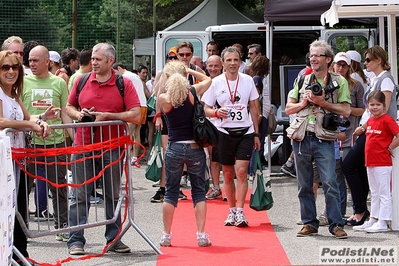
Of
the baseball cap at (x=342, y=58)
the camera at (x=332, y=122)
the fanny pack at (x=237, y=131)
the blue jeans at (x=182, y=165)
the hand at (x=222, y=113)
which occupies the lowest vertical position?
the blue jeans at (x=182, y=165)

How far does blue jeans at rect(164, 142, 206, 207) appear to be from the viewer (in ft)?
28.0

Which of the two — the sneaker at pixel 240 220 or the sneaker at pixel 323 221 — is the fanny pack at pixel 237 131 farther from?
the sneaker at pixel 323 221

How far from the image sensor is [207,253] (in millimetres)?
8391

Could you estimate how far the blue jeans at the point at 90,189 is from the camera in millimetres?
8328

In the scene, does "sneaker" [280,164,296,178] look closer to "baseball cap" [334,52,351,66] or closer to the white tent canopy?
the white tent canopy

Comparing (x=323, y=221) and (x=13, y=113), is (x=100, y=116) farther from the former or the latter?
(x=323, y=221)

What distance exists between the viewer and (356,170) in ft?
32.2

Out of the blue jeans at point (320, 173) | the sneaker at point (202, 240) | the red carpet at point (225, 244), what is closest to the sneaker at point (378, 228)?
the blue jeans at point (320, 173)

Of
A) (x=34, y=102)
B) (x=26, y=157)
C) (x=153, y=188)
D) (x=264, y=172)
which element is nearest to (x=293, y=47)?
(x=153, y=188)

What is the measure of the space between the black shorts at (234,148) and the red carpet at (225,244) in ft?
2.60

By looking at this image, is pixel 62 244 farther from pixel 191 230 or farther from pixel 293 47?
pixel 293 47

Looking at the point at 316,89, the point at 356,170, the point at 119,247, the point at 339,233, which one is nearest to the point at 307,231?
the point at 339,233

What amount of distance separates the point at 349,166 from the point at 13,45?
4279 millimetres

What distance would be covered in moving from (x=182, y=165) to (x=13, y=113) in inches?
72.0
